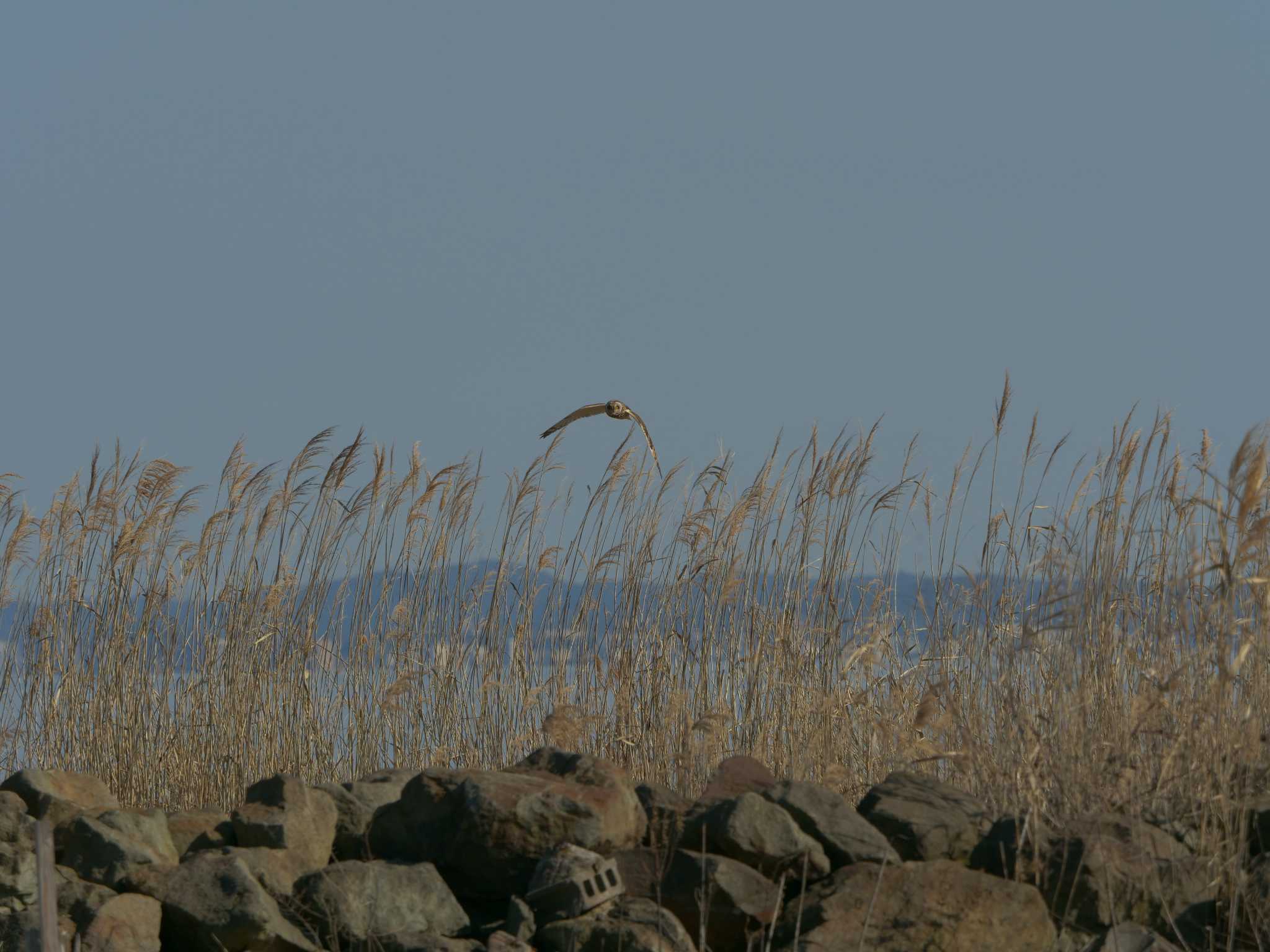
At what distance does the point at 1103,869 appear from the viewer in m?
2.53

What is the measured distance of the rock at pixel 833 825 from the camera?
257 cm

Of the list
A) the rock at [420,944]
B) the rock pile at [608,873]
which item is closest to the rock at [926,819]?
the rock pile at [608,873]

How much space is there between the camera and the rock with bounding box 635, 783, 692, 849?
8.70 feet

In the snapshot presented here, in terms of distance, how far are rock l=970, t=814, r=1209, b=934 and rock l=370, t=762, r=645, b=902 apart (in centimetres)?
74

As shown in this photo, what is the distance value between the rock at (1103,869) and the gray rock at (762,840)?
0.37 metres

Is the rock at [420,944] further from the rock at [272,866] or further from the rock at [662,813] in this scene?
the rock at [662,813]

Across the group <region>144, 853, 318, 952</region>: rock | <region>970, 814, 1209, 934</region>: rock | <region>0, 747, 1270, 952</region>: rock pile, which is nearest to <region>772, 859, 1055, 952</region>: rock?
<region>0, 747, 1270, 952</region>: rock pile

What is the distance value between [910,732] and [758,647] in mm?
569

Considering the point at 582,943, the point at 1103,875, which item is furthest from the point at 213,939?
the point at 1103,875

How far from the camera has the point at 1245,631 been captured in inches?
119

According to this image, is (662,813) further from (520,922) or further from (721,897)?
(520,922)

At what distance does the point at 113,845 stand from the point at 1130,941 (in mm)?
1917

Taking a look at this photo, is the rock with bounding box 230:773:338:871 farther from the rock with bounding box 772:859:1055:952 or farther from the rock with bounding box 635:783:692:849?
the rock with bounding box 772:859:1055:952

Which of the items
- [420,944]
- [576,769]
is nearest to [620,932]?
[420,944]
